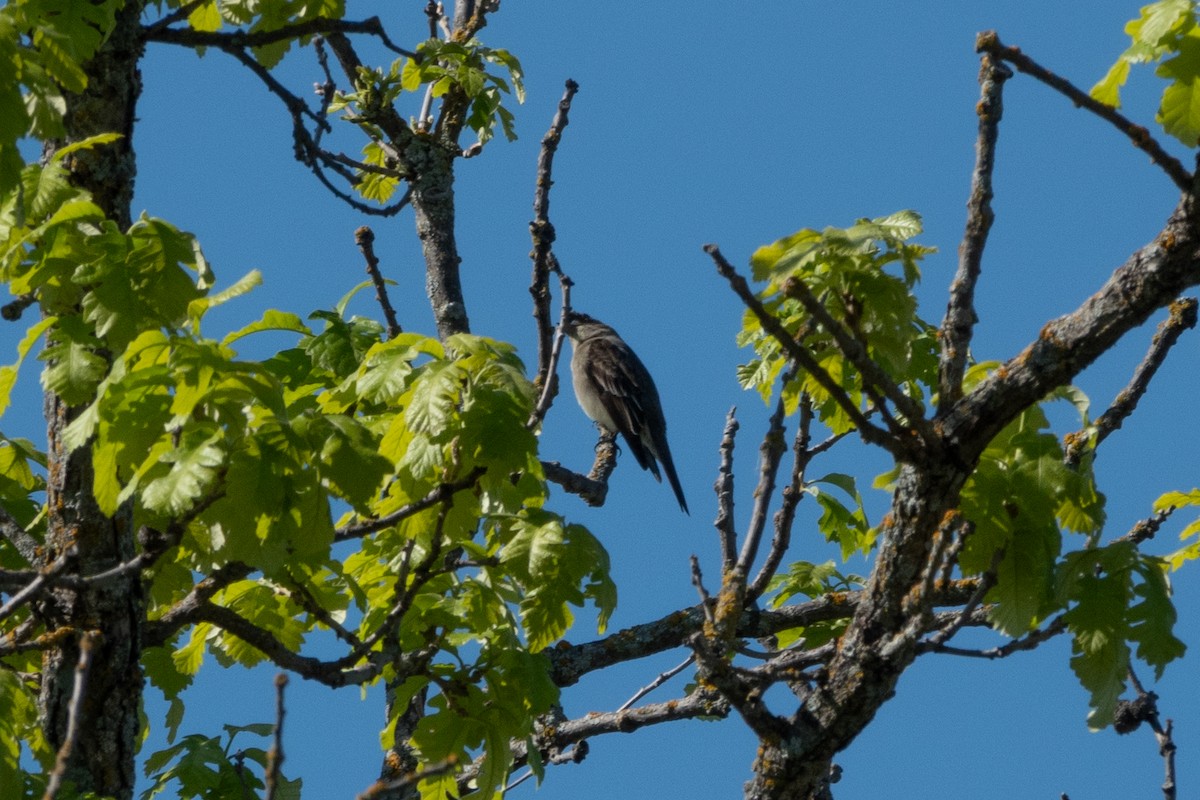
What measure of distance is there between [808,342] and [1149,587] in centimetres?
123

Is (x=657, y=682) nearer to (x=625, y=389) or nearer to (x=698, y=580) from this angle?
(x=698, y=580)

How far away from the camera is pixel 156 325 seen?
4129 millimetres

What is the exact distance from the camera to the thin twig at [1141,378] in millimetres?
4895

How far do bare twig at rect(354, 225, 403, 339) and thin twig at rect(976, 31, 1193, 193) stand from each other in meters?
3.03

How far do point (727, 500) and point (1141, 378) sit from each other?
4.96ft

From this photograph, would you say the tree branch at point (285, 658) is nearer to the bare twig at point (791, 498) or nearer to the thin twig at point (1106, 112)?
the bare twig at point (791, 498)

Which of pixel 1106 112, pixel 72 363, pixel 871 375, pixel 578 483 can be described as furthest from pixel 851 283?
pixel 578 483

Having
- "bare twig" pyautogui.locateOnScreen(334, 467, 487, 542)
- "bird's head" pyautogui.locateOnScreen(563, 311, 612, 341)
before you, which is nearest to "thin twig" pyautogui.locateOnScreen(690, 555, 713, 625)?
"bare twig" pyautogui.locateOnScreen(334, 467, 487, 542)

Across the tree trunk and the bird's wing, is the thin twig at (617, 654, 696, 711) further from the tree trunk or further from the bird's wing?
the bird's wing

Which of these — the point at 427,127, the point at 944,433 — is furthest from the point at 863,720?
the point at 427,127

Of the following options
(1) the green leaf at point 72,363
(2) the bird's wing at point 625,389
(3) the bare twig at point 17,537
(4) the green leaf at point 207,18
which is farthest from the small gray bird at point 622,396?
(1) the green leaf at point 72,363

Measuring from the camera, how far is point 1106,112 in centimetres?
367

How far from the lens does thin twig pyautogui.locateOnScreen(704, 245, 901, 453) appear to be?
354 cm

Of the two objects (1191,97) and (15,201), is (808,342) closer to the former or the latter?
(1191,97)
